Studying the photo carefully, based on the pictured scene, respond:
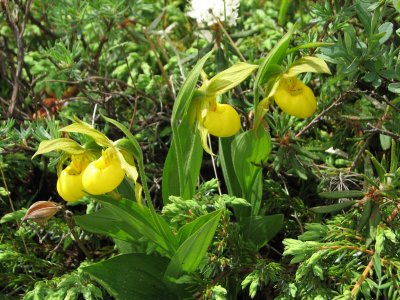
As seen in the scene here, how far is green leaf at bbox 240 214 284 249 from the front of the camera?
148 centimetres

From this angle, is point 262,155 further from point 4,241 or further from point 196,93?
point 4,241

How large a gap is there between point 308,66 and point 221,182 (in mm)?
623

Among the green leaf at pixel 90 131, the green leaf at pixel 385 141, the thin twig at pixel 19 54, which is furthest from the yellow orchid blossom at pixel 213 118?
the thin twig at pixel 19 54

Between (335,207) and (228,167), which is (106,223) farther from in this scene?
(335,207)

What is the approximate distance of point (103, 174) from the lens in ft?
4.08

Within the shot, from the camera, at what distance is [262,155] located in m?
1.49

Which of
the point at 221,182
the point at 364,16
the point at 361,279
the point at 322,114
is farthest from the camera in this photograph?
the point at 221,182

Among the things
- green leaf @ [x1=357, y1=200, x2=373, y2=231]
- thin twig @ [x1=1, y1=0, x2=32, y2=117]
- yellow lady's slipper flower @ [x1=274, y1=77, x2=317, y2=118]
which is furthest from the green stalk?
thin twig @ [x1=1, y1=0, x2=32, y2=117]

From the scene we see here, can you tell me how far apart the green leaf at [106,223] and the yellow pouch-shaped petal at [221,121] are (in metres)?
0.27

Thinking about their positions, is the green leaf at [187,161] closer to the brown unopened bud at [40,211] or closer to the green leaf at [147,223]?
the green leaf at [147,223]

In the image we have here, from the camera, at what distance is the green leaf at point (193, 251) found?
1281 mm

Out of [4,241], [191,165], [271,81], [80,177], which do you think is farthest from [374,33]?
[4,241]

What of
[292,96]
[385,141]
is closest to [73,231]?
[292,96]

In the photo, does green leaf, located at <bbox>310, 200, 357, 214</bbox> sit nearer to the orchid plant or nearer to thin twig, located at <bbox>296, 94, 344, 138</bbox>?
the orchid plant
